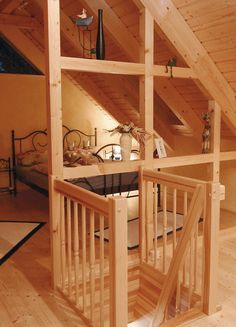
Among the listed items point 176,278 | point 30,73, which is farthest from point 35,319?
point 30,73

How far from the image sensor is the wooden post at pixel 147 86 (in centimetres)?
323

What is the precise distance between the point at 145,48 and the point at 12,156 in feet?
12.9

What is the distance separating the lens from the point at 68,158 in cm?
314

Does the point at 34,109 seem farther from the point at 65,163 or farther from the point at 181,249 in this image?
the point at 181,249

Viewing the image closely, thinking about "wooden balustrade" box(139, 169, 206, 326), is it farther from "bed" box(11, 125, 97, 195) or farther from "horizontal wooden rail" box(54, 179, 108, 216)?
"bed" box(11, 125, 97, 195)

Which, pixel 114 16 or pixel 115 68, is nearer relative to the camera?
pixel 115 68

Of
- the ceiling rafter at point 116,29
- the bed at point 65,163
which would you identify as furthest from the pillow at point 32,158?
the ceiling rafter at point 116,29

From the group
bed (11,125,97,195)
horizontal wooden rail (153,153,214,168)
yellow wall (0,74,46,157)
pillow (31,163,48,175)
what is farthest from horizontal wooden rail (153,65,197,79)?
yellow wall (0,74,46,157)

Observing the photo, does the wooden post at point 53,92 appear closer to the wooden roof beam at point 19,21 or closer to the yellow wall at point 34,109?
the wooden roof beam at point 19,21

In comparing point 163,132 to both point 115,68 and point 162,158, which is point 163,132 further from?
point 115,68

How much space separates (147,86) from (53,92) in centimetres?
95

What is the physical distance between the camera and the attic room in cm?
254

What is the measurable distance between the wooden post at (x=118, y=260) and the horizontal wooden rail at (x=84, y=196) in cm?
12

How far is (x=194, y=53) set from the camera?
3.49m
